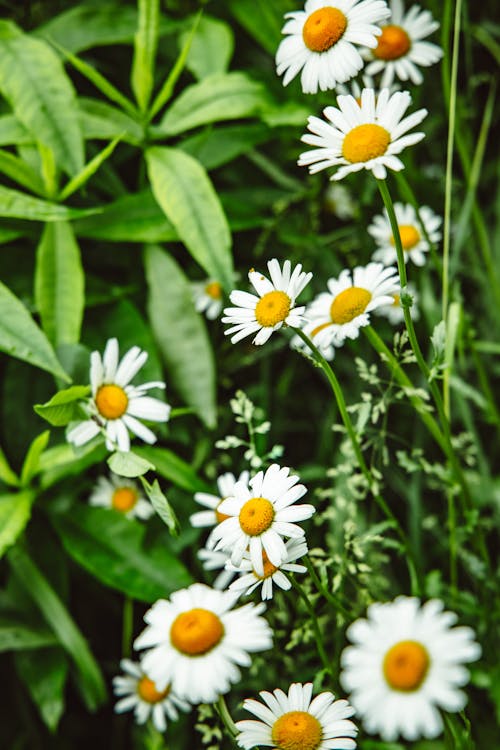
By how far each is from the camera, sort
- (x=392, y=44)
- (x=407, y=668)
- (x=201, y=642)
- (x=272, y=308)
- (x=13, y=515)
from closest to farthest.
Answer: (x=407, y=668) → (x=201, y=642) → (x=272, y=308) → (x=13, y=515) → (x=392, y=44)

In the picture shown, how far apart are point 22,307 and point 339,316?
356mm

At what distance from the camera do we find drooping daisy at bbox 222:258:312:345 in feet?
2.21

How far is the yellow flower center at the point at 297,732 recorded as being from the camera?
59 cm

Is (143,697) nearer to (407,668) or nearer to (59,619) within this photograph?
(59,619)

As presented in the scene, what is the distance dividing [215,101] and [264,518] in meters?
0.64

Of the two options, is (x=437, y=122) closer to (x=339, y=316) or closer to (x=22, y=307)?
(x=339, y=316)

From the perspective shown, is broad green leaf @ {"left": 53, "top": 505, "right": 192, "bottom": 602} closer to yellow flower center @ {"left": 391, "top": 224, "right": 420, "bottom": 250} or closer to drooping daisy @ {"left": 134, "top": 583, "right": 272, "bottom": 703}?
drooping daisy @ {"left": 134, "top": 583, "right": 272, "bottom": 703}

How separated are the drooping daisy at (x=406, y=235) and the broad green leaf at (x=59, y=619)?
0.60m

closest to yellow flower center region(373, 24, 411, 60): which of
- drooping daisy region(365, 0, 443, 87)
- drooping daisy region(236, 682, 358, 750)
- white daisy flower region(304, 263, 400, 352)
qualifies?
drooping daisy region(365, 0, 443, 87)

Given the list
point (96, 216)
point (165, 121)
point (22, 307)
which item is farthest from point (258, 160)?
point (22, 307)

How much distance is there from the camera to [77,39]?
Answer: 1121mm

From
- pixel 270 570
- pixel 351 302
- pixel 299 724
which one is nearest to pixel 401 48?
pixel 351 302

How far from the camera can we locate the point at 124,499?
1.05 metres

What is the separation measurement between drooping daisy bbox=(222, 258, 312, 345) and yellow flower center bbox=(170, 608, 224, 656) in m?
0.23
